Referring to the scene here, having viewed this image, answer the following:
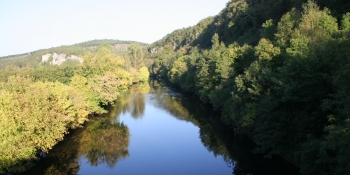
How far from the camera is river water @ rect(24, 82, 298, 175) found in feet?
86.5

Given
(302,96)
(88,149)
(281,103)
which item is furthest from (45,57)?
(302,96)

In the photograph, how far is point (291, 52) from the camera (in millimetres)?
28109

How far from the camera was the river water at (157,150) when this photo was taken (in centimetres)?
2636

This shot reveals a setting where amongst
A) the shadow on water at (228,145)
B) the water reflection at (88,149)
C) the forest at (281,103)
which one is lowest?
the water reflection at (88,149)

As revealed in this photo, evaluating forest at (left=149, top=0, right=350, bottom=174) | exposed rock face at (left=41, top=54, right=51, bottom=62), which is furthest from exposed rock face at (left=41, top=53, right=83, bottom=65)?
forest at (left=149, top=0, right=350, bottom=174)

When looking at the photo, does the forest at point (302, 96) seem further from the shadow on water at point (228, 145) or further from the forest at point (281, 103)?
the shadow on water at point (228, 145)

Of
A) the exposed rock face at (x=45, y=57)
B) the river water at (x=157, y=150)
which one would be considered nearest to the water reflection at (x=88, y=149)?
the river water at (x=157, y=150)

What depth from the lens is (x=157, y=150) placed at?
32344 mm

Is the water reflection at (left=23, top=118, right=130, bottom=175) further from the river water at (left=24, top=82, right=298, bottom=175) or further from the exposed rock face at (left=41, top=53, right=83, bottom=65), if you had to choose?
the exposed rock face at (left=41, top=53, right=83, bottom=65)

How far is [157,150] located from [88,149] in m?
7.81

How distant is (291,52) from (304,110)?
7937 mm

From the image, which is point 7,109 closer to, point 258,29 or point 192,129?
point 192,129

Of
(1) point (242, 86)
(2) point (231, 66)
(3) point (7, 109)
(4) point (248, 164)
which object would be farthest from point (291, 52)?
(3) point (7, 109)

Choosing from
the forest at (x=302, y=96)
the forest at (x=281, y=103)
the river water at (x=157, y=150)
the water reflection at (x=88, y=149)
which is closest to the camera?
the forest at (x=302, y=96)
